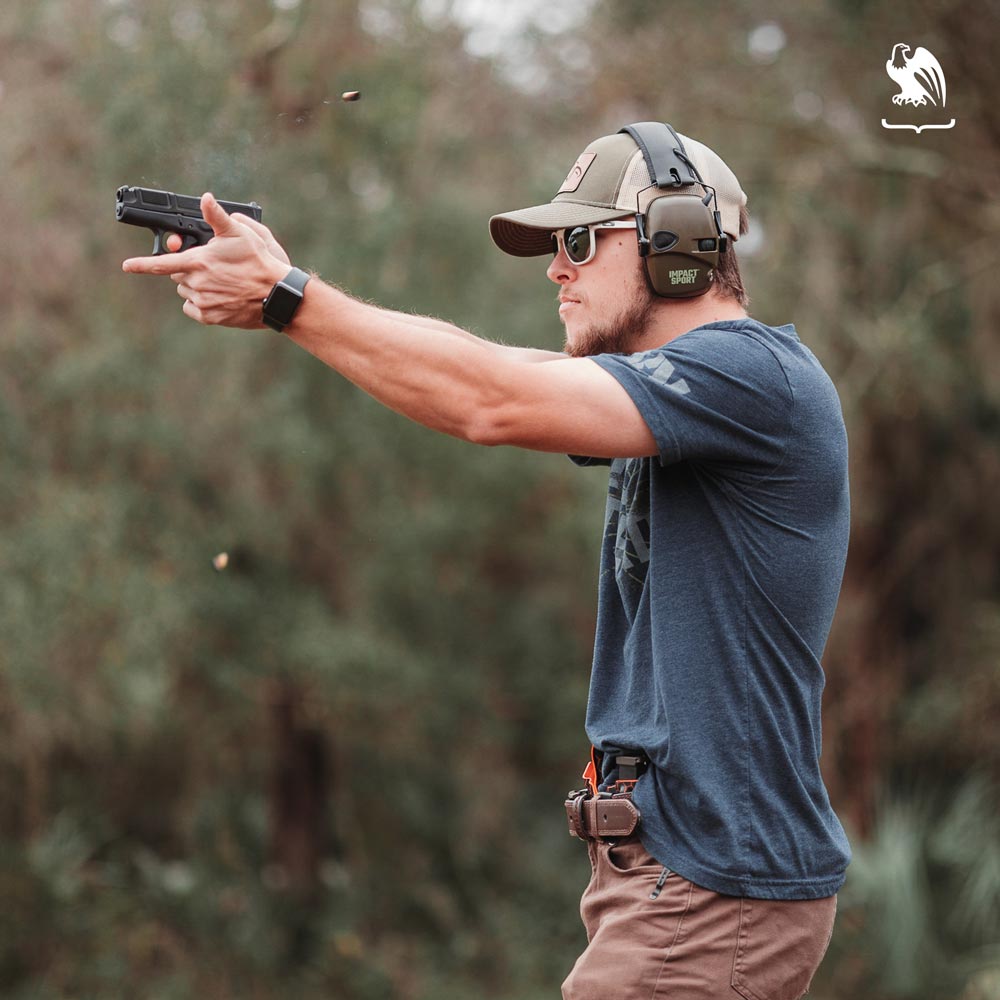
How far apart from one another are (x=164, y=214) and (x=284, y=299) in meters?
0.26

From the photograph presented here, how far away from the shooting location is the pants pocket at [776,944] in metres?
2.44

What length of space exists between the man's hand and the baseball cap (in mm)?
591

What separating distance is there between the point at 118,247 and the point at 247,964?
523 centimetres

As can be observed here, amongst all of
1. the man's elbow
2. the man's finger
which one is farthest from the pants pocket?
the man's finger

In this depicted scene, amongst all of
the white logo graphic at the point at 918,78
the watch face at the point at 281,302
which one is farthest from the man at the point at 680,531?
the white logo graphic at the point at 918,78

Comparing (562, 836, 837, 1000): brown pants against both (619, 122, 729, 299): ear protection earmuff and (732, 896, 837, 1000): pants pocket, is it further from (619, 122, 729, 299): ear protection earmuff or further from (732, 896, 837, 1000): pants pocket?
(619, 122, 729, 299): ear protection earmuff

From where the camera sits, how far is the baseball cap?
2.66 meters

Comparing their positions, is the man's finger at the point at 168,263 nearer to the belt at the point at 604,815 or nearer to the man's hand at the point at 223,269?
the man's hand at the point at 223,269

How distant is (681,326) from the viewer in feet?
8.68

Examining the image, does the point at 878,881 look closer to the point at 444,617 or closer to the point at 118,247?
the point at 444,617

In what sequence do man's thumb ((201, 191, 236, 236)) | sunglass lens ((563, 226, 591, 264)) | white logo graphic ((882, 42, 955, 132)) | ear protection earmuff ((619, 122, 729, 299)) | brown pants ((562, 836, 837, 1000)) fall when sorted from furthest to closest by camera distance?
white logo graphic ((882, 42, 955, 132)), sunglass lens ((563, 226, 591, 264)), ear protection earmuff ((619, 122, 729, 299)), brown pants ((562, 836, 837, 1000)), man's thumb ((201, 191, 236, 236))

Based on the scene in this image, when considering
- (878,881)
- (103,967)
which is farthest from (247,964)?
(878,881)

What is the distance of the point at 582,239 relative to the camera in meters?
2.69

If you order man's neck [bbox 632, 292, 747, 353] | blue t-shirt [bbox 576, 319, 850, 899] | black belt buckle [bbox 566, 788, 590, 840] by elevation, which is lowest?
black belt buckle [bbox 566, 788, 590, 840]
